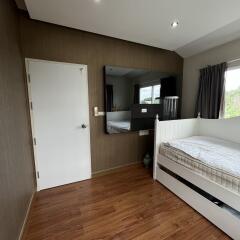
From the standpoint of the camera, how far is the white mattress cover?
159 centimetres

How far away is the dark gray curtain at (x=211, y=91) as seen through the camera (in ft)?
8.59

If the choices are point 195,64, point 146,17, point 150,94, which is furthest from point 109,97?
point 195,64

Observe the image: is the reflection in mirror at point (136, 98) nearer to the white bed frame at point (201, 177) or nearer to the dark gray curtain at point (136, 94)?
the dark gray curtain at point (136, 94)

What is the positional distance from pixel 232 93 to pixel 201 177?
1689 millimetres

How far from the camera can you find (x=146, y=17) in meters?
1.90

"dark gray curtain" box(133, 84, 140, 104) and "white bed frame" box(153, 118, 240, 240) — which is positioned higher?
"dark gray curtain" box(133, 84, 140, 104)

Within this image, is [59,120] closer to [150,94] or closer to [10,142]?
[10,142]

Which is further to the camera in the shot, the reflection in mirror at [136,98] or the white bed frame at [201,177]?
the reflection in mirror at [136,98]

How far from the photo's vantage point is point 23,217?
5.40 ft

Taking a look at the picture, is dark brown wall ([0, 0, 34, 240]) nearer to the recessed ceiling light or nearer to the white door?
the white door

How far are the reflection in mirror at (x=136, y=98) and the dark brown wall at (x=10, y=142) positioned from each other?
1.31 m

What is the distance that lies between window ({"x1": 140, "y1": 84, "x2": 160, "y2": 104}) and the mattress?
3.10 ft

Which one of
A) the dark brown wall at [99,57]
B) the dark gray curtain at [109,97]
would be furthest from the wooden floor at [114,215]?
the dark gray curtain at [109,97]

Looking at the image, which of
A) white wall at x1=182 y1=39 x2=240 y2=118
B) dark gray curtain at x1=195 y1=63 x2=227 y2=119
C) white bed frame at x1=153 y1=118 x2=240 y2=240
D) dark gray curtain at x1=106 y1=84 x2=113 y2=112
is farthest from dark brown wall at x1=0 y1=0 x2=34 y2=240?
white wall at x1=182 y1=39 x2=240 y2=118
